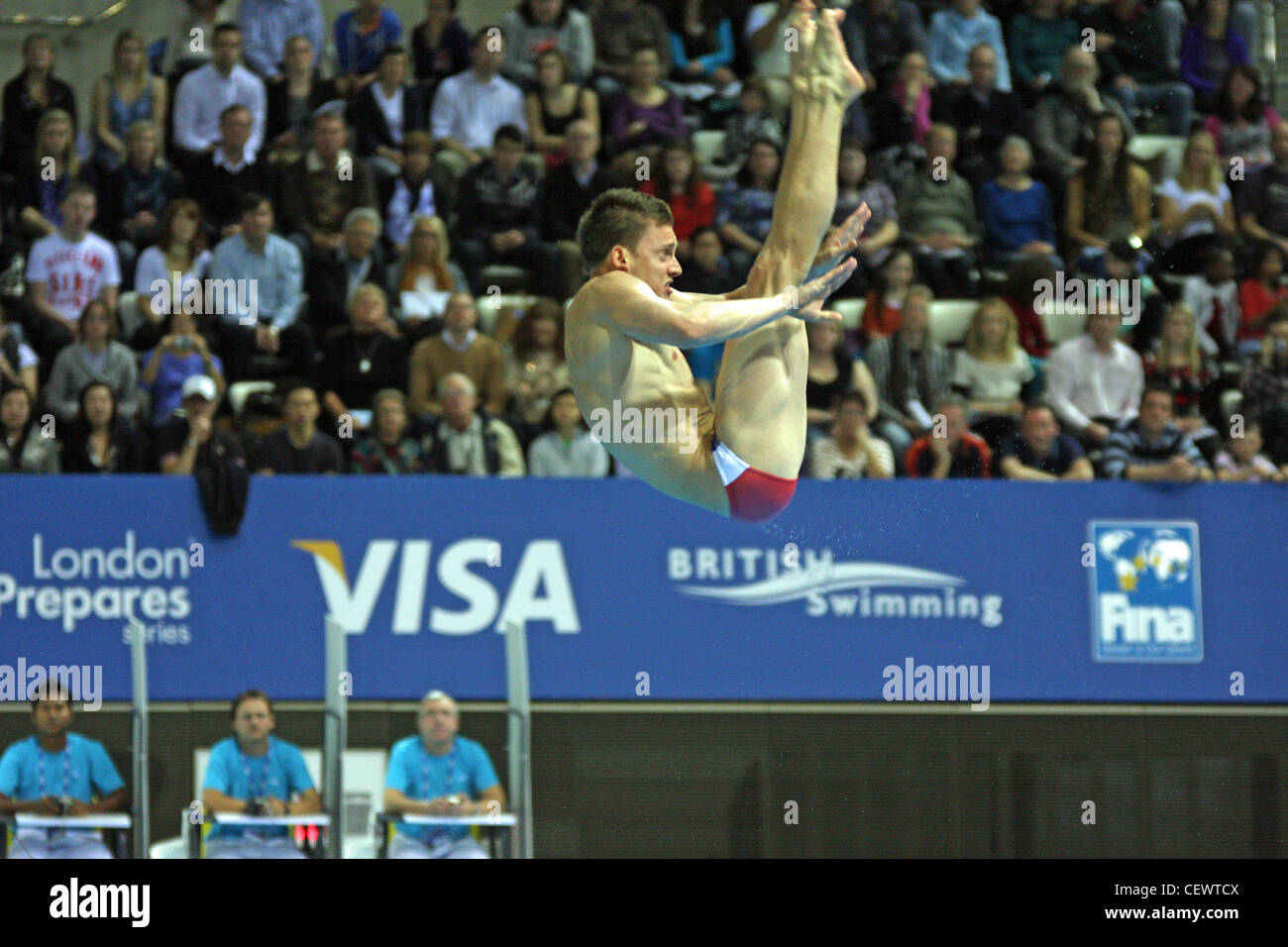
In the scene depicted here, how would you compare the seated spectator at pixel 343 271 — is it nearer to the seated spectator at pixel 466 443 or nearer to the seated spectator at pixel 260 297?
the seated spectator at pixel 260 297

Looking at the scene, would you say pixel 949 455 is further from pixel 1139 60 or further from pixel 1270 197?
pixel 1139 60

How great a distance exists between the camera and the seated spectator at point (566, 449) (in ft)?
30.7

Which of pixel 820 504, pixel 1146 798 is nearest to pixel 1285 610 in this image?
pixel 1146 798

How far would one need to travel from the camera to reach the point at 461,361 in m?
9.72

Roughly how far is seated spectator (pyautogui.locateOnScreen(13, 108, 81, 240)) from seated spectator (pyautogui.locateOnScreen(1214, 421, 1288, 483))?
673cm

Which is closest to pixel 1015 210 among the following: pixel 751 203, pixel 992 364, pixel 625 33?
pixel 992 364

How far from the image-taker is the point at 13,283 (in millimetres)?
10422

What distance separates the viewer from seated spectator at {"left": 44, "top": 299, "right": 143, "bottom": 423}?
9672 mm

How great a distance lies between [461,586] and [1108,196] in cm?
459

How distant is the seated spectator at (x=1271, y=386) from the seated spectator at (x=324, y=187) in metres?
5.04

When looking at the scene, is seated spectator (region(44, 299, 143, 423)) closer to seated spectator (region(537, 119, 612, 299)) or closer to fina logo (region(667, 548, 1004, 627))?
seated spectator (region(537, 119, 612, 299))

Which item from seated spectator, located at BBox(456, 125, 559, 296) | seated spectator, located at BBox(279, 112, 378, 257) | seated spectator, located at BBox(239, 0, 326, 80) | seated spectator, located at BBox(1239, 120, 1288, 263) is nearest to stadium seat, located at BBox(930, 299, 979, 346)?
seated spectator, located at BBox(1239, 120, 1288, 263)

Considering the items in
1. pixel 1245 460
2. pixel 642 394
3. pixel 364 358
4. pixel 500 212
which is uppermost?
pixel 500 212
